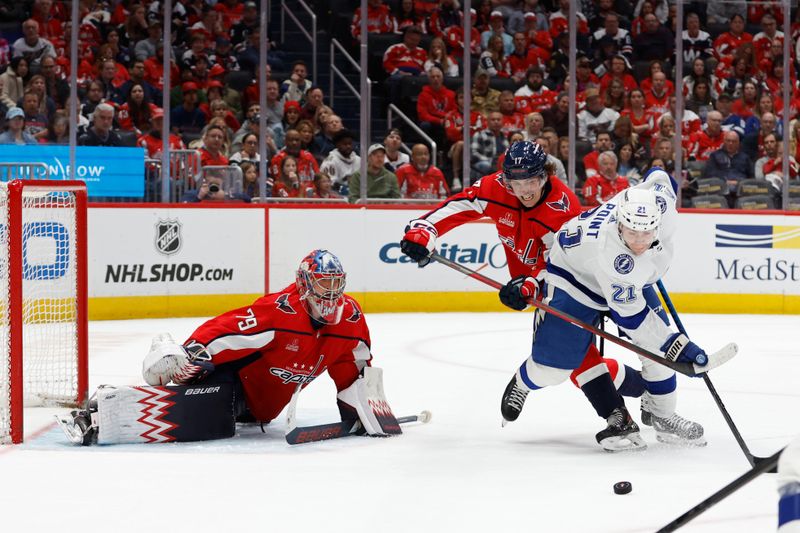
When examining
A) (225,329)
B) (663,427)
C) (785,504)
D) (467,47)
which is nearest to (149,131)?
(467,47)

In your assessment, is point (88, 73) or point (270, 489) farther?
point (88, 73)

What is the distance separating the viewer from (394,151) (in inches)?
358

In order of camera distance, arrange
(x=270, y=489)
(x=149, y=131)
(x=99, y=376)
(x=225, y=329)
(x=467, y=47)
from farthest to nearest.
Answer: (x=467, y=47)
(x=149, y=131)
(x=99, y=376)
(x=225, y=329)
(x=270, y=489)

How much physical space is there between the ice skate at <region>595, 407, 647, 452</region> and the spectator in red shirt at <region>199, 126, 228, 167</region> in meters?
5.12

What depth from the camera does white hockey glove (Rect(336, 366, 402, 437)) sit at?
4301 millimetres

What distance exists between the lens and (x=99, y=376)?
5.81 metres

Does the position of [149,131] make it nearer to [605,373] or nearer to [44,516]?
[605,373]

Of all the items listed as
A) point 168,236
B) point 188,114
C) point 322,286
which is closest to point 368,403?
point 322,286

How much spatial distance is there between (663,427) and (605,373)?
0.96ft

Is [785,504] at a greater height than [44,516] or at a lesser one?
greater

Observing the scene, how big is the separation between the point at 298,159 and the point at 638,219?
539 cm

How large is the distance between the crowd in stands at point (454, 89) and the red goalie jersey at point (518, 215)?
4228mm

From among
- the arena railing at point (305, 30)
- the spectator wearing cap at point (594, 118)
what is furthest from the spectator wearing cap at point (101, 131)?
the spectator wearing cap at point (594, 118)

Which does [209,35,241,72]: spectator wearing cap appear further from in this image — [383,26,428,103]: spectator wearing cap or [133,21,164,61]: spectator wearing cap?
[383,26,428,103]: spectator wearing cap
